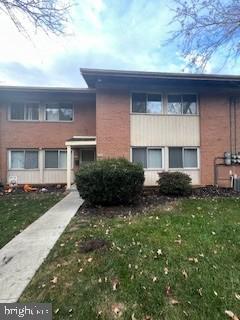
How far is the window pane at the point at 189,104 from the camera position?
1572cm

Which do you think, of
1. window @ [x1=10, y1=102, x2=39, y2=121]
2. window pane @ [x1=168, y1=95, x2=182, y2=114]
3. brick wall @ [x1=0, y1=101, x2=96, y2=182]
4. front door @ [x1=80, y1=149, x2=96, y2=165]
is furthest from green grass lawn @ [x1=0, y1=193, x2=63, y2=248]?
window pane @ [x1=168, y1=95, x2=182, y2=114]

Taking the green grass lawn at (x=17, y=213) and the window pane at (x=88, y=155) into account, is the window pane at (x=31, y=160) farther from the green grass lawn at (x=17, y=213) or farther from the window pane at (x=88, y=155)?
the green grass lawn at (x=17, y=213)

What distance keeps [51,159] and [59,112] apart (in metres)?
3.03

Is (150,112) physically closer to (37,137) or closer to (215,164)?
(215,164)

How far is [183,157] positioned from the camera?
51.1 feet

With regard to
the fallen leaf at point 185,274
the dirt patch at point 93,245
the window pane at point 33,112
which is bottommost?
the fallen leaf at point 185,274

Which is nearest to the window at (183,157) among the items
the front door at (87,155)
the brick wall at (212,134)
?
the brick wall at (212,134)

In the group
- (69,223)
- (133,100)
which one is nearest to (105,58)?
(133,100)

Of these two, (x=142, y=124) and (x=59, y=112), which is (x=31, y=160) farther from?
(x=142, y=124)

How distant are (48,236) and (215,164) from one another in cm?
1155

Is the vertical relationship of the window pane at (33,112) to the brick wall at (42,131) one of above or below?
above

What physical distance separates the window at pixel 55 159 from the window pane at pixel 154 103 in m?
6.19

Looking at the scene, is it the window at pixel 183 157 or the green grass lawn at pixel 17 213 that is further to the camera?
the window at pixel 183 157

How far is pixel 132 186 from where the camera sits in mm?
10000
